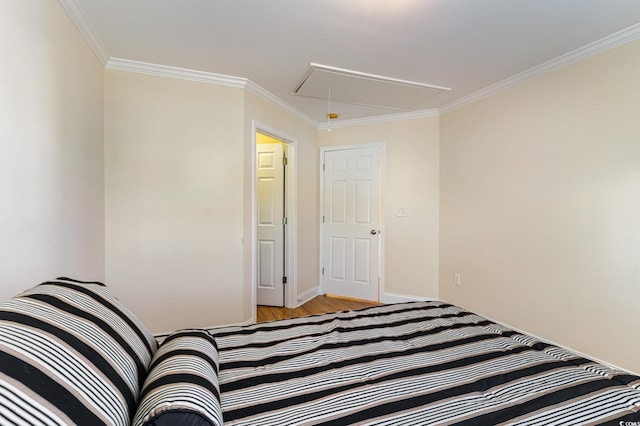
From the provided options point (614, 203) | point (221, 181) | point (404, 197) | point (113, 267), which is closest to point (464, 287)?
point (404, 197)

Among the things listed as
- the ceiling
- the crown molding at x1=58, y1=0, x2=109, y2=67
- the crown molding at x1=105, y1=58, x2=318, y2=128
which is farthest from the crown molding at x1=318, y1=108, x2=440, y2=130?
the crown molding at x1=58, y1=0, x2=109, y2=67

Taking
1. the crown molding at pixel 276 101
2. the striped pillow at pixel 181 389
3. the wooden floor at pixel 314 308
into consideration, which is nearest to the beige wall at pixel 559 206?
the wooden floor at pixel 314 308

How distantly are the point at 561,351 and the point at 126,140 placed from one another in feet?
10.5

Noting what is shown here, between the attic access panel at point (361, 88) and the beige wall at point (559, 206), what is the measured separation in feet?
2.13

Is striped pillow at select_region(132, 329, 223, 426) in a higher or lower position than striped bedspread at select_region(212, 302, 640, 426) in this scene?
higher

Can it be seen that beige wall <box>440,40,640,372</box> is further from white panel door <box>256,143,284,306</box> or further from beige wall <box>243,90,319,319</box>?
white panel door <box>256,143,284,306</box>

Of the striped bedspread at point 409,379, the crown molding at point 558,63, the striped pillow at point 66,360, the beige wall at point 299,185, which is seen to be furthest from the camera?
the beige wall at point 299,185

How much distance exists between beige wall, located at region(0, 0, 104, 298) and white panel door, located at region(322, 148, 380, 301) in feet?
8.91

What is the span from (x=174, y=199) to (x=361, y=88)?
6.70 feet

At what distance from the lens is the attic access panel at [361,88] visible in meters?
2.76

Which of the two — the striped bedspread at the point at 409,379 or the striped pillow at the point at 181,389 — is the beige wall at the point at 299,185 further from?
the striped pillow at the point at 181,389

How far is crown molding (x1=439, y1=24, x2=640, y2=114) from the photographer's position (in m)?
2.12

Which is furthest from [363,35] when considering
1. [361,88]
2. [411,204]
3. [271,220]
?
[271,220]

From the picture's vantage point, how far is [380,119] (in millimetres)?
3979
